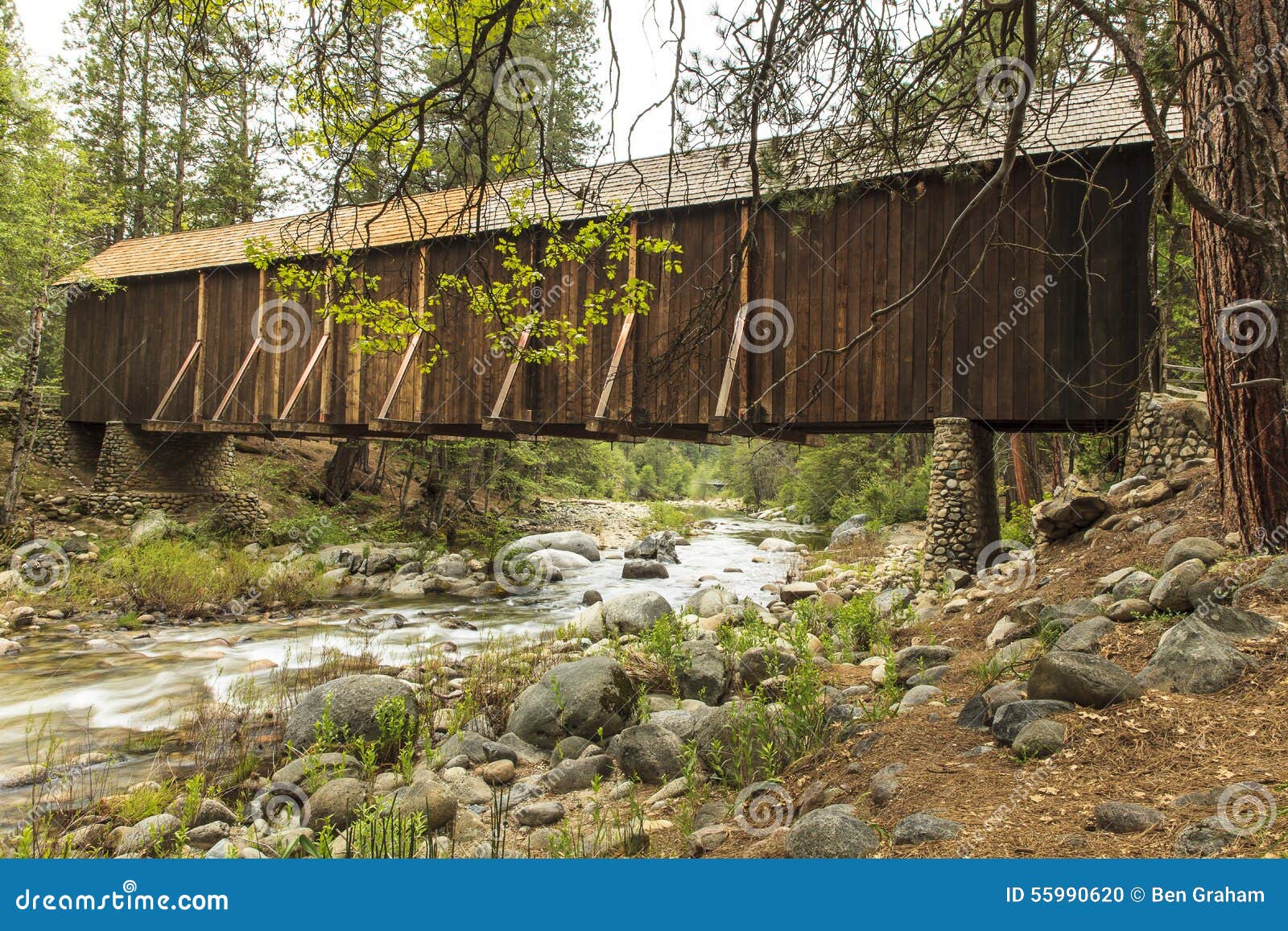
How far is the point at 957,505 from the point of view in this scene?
28.2 ft

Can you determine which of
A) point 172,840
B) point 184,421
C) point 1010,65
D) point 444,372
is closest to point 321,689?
point 172,840

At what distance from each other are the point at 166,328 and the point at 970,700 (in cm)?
1563

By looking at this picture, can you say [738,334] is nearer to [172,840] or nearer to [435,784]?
[435,784]

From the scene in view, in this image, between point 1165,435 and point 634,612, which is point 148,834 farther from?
point 1165,435

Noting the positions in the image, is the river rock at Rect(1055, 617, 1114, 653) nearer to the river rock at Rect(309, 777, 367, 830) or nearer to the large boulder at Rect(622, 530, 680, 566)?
the river rock at Rect(309, 777, 367, 830)

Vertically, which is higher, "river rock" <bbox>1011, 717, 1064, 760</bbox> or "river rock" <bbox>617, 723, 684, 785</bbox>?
"river rock" <bbox>1011, 717, 1064, 760</bbox>

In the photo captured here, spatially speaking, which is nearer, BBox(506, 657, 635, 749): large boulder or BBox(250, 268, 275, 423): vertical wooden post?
BBox(506, 657, 635, 749): large boulder
